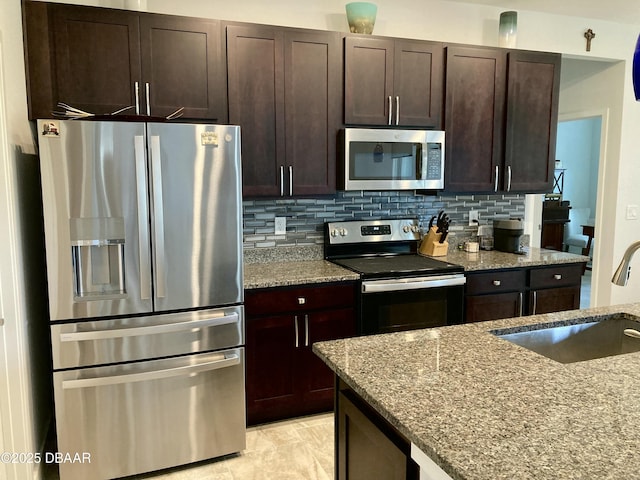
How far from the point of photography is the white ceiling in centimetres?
351

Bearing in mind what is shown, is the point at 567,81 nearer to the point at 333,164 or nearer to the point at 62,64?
the point at 333,164

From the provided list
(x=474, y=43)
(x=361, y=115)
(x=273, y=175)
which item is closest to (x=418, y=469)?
(x=273, y=175)

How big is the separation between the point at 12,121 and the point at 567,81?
4622 millimetres

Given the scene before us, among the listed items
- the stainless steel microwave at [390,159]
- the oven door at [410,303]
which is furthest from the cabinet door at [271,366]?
the stainless steel microwave at [390,159]

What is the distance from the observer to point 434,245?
3.39 metres

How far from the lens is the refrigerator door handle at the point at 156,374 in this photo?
7.11ft

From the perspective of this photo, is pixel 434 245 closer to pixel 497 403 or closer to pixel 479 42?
pixel 479 42

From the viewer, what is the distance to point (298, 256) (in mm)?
3285

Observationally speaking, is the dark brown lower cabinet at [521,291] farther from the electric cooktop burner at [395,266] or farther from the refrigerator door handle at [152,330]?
the refrigerator door handle at [152,330]

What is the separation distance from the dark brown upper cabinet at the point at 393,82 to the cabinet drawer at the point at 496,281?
1052 mm

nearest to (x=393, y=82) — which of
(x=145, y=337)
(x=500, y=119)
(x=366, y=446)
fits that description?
(x=500, y=119)

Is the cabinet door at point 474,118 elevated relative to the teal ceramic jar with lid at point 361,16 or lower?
lower

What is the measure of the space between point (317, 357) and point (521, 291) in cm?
147

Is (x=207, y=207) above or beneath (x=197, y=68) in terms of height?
→ beneath
